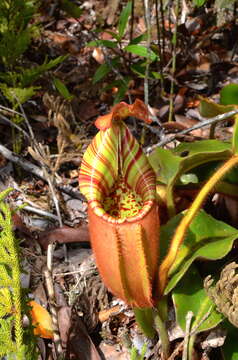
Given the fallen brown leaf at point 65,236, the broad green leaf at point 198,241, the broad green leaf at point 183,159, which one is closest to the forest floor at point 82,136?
the fallen brown leaf at point 65,236

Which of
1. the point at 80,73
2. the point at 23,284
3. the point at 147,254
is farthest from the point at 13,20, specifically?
the point at 147,254

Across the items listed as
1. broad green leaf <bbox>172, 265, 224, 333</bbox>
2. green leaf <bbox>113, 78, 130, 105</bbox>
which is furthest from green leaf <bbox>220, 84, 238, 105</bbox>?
broad green leaf <bbox>172, 265, 224, 333</bbox>

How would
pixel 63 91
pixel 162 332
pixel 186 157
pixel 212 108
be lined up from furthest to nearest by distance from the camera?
pixel 63 91, pixel 212 108, pixel 186 157, pixel 162 332

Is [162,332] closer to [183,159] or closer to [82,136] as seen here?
[183,159]

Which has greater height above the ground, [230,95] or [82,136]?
[230,95]

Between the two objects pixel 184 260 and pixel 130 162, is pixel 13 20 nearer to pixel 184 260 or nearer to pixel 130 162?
pixel 130 162

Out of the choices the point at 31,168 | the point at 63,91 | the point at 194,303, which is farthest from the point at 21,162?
the point at 194,303

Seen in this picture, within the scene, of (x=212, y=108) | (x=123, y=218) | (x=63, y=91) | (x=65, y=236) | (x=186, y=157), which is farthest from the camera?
(x=63, y=91)
